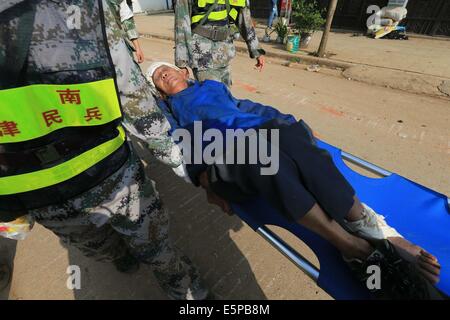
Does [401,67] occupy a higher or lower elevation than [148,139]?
lower

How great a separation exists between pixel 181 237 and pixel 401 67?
18.6 ft

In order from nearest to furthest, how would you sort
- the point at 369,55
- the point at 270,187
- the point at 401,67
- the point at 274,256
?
the point at 270,187
the point at 274,256
the point at 401,67
the point at 369,55

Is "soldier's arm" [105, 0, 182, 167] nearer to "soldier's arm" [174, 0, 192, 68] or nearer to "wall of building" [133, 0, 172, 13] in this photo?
"soldier's arm" [174, 0, 192, 68]

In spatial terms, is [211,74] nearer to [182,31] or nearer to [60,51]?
[182,31]

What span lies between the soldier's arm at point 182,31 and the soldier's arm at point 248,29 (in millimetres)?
610

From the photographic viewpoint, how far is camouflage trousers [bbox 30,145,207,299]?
1149mm

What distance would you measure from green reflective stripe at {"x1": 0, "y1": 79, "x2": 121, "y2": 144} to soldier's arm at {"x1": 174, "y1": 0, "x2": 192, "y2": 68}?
193cm

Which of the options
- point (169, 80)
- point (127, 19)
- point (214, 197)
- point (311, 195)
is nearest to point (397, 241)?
point (311, 195)

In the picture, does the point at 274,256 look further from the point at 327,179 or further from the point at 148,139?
the point at 148,139

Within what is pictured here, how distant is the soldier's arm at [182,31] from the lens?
2.56 m

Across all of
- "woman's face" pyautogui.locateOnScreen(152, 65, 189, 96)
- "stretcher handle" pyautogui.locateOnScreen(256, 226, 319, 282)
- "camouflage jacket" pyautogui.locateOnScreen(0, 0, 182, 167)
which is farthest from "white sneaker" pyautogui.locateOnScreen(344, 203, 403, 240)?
"woman's face" pyautogui.locateOnScreen(152, 65, 189, 96)

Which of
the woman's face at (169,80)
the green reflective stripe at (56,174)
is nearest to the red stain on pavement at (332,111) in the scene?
the woman's face at (169,80)
